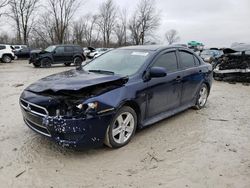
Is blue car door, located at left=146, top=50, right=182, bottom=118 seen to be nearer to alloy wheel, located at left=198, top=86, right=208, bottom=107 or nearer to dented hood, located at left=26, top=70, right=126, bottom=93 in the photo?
dented hood, located at left=26, top=70, right=126, bottom=93

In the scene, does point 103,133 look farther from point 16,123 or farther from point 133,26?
point 133,26

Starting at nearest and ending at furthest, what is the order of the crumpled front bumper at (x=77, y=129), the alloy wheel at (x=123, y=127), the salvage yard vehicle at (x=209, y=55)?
1. the crumpled front bumper at (x=77, y=129)
2. the alloy wheel at (x=123, y=127)
3. the salvage yard vehicle at (x=209, y=55)

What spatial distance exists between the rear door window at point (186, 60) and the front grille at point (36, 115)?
9.88ft

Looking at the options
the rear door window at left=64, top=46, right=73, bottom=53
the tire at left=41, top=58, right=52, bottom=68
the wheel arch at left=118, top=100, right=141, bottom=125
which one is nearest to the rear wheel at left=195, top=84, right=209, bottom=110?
the wheel arch at left=118, top=100, right=141, bottom=125

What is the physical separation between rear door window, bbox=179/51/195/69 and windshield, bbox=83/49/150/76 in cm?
99

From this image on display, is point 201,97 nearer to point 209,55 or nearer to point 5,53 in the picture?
point 209,55

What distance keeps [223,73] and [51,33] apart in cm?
4066

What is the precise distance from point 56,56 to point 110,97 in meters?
15.3

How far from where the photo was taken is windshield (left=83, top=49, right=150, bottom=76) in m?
4.34

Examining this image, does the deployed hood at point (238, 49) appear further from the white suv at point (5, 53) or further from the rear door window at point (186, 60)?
the white suv at point (5, 53)

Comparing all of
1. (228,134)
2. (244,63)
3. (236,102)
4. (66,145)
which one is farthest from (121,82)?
(244,63)

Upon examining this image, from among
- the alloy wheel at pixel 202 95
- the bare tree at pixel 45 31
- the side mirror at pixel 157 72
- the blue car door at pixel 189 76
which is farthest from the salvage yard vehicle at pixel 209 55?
the bare tree at pixel 45 31

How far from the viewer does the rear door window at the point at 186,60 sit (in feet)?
17.2

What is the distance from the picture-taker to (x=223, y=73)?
11289 millimetres
